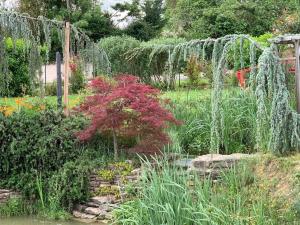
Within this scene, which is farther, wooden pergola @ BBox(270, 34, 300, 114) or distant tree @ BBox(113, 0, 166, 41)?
distant tree @ BBox(113, 0, 166, 41)

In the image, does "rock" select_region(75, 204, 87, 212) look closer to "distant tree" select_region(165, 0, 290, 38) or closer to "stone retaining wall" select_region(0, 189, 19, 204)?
"stone retaining wall" select_region(0, 189, 19, 204)

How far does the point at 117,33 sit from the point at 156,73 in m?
9.76

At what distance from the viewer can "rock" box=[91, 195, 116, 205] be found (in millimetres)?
8180

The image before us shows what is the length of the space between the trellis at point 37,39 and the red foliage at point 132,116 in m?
1.83

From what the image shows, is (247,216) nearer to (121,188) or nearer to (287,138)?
(287,138)

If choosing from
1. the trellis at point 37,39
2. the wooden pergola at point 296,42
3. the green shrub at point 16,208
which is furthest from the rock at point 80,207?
the wooden pergola at point 296,42

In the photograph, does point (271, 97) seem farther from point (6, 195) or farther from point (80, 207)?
point (6, 195)

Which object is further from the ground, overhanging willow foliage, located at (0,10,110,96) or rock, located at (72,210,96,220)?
overhanging willow foliage, located at (0,10,110,96)

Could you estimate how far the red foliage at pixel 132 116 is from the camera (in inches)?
332

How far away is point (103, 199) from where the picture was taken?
8281 mm

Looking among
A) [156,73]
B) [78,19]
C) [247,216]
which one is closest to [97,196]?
[247,216]

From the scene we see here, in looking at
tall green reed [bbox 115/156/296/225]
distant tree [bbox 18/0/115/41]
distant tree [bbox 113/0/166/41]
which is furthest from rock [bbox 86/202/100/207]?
distant tree [bbox 113/0/166/41]

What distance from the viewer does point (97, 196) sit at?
8469 mm

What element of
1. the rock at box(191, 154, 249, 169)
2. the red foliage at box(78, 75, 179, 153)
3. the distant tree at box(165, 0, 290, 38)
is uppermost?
the distant tree at box(165, 0, 290, 38)
